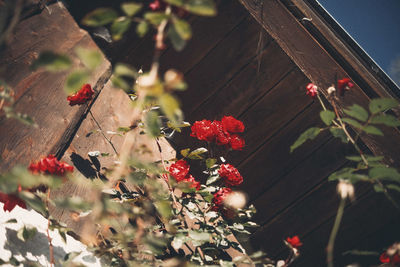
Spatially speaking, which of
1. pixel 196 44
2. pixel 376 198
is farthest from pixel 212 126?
pixel 376 198

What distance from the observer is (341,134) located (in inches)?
33.3

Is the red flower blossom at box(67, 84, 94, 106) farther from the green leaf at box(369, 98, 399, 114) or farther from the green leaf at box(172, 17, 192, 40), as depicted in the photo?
the green leaf at box(369, 98, 399, 114)

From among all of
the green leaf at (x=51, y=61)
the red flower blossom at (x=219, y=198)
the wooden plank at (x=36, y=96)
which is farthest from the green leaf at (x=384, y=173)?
the wooden plank at (x=36, y=96)

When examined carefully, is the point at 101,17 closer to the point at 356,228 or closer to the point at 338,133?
the point at 338,133

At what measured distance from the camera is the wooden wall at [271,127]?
145 centimetres

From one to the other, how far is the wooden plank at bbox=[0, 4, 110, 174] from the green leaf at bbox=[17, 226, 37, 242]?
32 cm

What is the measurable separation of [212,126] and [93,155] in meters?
0.56

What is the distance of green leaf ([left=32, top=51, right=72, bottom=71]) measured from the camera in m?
0.36

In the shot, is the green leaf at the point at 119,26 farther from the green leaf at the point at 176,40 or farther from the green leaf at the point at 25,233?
the green leaf at the point at 25,233

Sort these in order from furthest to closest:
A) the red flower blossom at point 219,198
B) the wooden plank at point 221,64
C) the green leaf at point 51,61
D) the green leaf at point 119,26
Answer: the wooden plank at point 221,64, the red flower blossom at point 219,198, the green leaf at point 119,26, the green leaf at point 51,61

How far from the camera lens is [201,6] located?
0.43 metres

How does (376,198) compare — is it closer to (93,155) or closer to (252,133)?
(252,133)

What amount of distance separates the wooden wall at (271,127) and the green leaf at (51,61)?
1.18 metres

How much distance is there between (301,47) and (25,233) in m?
1.39
